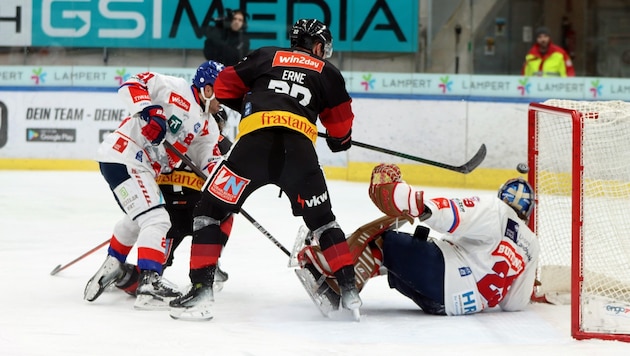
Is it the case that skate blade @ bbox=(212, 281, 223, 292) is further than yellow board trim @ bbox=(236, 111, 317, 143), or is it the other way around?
skate blade @ bbox=(212, 281, 223, 292)

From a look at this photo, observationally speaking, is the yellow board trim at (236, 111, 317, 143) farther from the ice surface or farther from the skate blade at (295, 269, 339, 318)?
the ice surface

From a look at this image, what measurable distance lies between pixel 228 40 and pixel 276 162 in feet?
19.5

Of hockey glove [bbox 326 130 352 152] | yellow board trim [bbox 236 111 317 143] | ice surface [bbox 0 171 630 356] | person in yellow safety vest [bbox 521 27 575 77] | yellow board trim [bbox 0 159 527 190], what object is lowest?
ice surface [bbox 0 171 630 356]

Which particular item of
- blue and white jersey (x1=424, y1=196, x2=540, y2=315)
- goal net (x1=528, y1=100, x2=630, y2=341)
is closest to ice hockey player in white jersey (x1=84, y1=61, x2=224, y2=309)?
blue and white jersey (x1=424, y1=196, x2=540, y2=315)

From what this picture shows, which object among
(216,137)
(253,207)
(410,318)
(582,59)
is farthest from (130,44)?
(410,318)

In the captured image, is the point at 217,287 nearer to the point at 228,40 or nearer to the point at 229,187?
the point at 229,187

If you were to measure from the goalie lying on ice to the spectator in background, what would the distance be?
5.75 m

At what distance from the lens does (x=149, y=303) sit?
13.4 feet

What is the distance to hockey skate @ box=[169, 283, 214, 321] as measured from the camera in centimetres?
379

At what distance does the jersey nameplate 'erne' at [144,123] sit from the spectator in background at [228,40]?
5.19 meters

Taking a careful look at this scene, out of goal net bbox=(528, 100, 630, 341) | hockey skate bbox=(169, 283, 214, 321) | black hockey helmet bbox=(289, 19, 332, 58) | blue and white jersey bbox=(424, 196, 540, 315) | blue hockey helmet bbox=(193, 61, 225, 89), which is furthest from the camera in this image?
blue hockey helmet bbox=(193, 61, 225, 89)

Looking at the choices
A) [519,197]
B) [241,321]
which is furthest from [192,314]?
[519,197]

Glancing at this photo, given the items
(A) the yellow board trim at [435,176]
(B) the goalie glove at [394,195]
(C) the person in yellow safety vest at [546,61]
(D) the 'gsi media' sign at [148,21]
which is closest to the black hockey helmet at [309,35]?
(B) the goalie glove at [394,195]

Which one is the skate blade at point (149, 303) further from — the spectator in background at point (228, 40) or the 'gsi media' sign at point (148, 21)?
the 'gsi media' sign at point (148, 21)
